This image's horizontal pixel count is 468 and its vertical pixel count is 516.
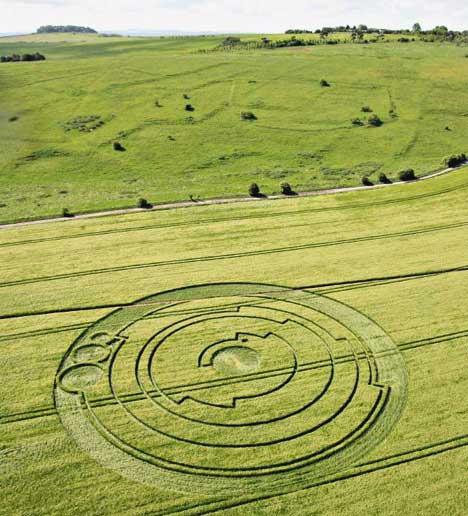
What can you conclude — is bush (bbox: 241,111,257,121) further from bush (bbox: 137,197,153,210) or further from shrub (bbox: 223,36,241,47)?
shrub (bbox: 223,36,241,47)

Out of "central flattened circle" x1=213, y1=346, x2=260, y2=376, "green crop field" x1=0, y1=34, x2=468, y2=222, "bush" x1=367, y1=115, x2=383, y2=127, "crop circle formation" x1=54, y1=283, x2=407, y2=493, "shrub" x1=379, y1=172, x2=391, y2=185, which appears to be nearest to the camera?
"crop circle formation" x1=54, y1=283, x2=407, y2=493

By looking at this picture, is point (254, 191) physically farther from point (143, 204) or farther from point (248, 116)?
point (248, 116)

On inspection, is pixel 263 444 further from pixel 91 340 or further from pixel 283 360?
pixel 91 340

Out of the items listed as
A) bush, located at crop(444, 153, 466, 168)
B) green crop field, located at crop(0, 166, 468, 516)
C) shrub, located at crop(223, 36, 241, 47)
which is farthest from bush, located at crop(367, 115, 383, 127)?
shrub, located at crop(223, 36, 241, 47)

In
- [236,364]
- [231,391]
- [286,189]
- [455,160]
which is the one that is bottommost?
[231,391]

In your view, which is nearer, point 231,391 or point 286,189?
point 231,391

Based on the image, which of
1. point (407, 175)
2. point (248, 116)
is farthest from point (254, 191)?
point (248, 116)

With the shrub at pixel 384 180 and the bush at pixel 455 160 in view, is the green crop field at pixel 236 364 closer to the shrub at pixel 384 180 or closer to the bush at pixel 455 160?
the shrub at pixel 384 180
